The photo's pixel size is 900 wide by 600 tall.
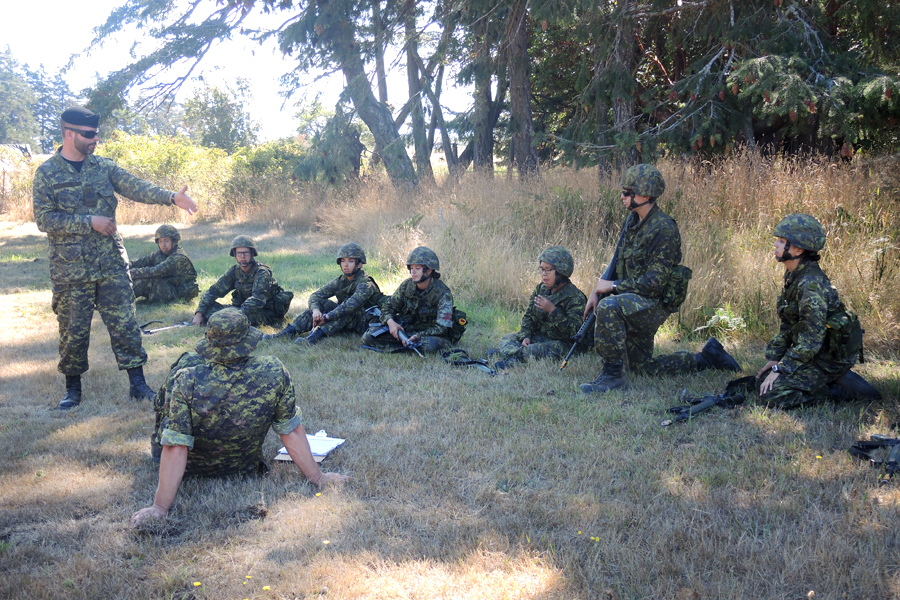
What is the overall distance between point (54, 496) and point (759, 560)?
12.5 feet

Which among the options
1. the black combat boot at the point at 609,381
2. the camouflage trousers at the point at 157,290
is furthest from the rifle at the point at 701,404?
the camouflage trousers at the point at 157,290

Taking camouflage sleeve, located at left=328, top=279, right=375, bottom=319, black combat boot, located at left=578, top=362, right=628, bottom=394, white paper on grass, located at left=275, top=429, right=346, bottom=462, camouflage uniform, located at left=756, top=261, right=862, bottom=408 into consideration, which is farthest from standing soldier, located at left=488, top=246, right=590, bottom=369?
white paper on grass, located at left=275, top=429, right=346, bottom=462

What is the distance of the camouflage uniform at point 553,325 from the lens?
6.25 m

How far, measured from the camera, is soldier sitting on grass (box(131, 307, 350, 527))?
10.5ft

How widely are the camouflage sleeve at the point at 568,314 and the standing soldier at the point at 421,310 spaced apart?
1126 millimetres

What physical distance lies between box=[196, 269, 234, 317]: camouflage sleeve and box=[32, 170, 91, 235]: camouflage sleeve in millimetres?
2948

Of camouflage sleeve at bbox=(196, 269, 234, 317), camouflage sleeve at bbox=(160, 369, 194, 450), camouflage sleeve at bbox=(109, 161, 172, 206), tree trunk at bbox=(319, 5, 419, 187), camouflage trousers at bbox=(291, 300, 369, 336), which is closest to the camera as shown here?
camouflage sleeve at bbox=(160, 369, 194, 450)

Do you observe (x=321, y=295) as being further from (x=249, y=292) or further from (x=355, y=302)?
(x=249, y=292)

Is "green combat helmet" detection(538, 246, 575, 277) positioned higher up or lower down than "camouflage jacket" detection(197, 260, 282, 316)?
higher up

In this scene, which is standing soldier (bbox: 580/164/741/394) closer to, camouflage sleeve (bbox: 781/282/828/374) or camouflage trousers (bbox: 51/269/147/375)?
camouflage sleeve (bbox: 781/282/828/374)

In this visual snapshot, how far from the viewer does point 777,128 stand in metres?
11.3

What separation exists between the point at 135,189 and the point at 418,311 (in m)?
3.02

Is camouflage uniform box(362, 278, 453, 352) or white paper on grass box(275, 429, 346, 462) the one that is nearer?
white paper on grass box(275, 429, 346, 462)

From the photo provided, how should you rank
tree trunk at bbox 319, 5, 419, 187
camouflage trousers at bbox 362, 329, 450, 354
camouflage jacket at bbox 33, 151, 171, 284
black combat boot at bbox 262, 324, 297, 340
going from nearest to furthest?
1. camouflage jacket at bbox 33, 151, 171, 284
2. camouflage trousers at bbox 362, 329, 450, 354
3. black combat boot at bbox 262, 324, 297, 340
4. tree trunk at bbox 319, 5, 419, 187
